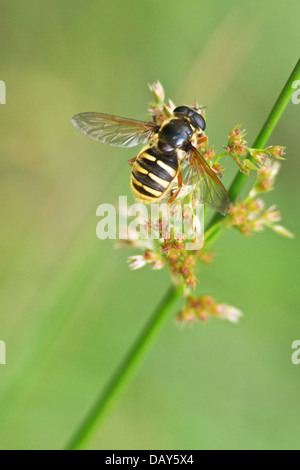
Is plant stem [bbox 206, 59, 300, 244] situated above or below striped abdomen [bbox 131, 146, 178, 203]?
above

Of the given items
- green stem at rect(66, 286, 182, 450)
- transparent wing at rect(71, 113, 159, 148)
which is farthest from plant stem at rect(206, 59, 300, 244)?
transparent wing at rect(71, 113, 159, 148)
